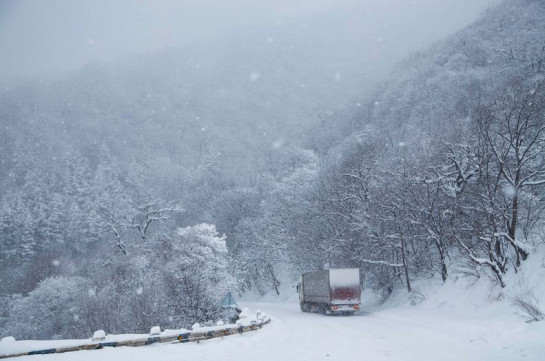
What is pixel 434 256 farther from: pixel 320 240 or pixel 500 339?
pixel 500 339

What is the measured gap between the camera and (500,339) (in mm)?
11727

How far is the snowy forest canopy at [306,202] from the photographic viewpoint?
2356 centimetres

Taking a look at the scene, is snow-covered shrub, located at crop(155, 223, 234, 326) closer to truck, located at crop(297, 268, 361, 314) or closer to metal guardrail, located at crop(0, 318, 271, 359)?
truck, located at crop(297, 268, 361, 314)

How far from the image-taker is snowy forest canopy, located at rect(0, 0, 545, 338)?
23562 millimetres

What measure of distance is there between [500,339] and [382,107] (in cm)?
8517

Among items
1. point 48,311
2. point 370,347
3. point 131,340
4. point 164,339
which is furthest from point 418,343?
point 48,311

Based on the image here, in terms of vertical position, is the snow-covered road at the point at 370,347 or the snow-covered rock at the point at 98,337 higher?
the snow-covered rock at the point at 98,337

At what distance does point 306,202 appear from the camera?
5456 centimetres

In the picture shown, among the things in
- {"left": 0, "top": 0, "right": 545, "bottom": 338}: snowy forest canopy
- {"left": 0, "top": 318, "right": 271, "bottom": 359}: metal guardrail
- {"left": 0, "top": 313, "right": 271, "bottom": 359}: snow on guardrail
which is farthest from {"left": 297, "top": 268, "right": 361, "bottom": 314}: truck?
{"left": 0, "top": 313, "right": 271, "bottom": 359}: snow on guardrail

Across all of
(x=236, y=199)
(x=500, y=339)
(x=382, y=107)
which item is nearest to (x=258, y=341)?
(x=500, y=339)

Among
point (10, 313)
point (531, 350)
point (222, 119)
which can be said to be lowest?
point (10, 313)

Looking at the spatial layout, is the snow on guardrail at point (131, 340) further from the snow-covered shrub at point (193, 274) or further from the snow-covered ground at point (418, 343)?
the snow-covered shrub at point (193, 274)

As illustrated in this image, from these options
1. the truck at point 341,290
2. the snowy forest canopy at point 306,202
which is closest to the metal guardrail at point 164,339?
the truck at point 341,290

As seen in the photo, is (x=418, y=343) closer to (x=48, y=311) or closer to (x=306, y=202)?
(x=306, y=202)
